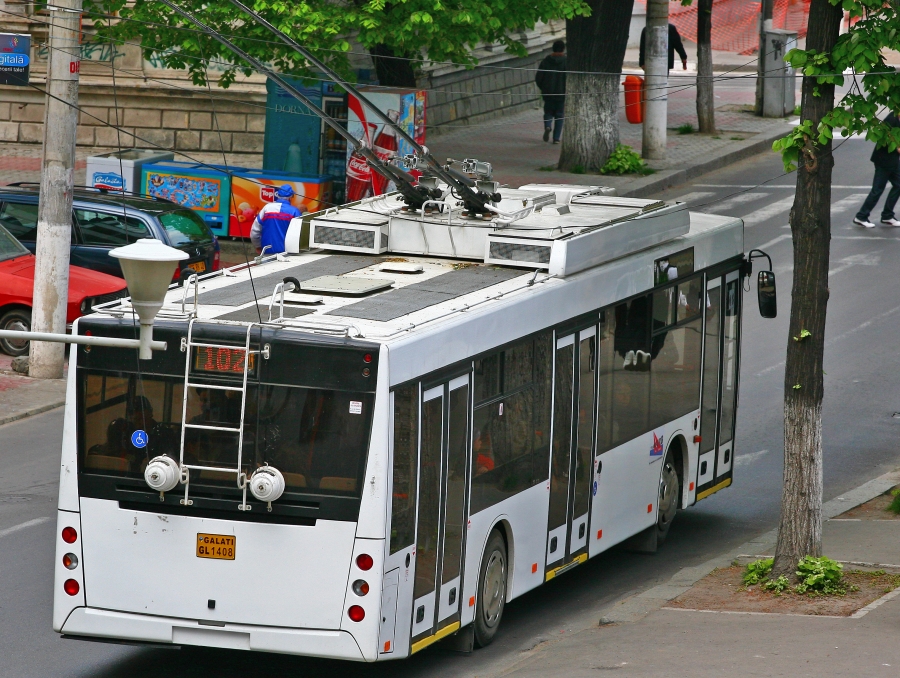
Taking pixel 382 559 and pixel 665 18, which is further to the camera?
pixel 665 18

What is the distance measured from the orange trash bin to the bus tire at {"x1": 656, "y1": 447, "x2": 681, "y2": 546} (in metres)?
23.0

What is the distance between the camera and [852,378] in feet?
59.7

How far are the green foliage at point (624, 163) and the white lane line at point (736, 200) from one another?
2.28m

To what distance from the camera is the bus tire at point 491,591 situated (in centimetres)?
981

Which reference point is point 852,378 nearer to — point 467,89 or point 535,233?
point 535,233

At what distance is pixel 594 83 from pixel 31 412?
53.9 feet

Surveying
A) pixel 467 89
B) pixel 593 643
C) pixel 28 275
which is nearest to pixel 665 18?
pixel 467 89

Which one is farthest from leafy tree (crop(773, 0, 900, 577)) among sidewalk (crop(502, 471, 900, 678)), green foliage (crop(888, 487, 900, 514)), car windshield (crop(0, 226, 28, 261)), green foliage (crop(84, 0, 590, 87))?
green foliage (crop(84, 0, 590, 87))

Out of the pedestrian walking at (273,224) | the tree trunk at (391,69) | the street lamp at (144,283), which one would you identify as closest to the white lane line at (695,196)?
the tree trunk at (391,69)

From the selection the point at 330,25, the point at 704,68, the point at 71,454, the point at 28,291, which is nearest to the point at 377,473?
the point at 71,454

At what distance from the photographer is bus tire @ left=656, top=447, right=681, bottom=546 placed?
1277 cm

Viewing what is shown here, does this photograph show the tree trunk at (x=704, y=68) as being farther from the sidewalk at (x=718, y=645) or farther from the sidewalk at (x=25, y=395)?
the sidewalk at (x=718, y=645)

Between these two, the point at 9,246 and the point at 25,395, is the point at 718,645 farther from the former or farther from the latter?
the point at 9,246

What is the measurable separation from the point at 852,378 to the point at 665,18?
14.5 metres
